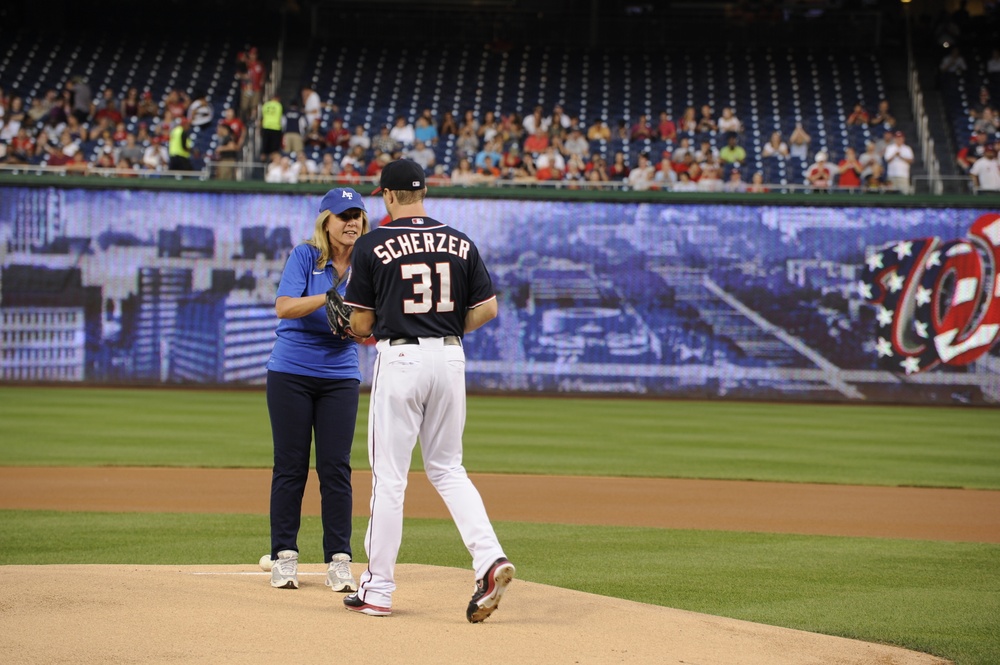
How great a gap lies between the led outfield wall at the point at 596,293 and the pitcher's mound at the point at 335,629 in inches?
665

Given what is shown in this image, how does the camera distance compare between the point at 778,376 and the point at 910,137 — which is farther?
the point at 910,137

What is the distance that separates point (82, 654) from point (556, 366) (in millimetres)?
18700

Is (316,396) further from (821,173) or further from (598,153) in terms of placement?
(598,153)

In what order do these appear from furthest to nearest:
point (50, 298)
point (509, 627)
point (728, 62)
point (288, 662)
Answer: point (728, 62) < point (50, 298) < point (509, 627) < point (288, 662)

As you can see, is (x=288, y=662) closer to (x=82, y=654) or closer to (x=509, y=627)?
(x=82, y=654)

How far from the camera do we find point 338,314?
552cm

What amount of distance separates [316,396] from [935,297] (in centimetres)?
1864

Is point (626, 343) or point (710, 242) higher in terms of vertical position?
point (710, 242)

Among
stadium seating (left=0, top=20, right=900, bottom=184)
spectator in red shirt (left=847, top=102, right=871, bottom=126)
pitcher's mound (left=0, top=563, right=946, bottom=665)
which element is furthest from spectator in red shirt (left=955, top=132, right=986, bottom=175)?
pitcher's mound (left=0, top=563, right=946, bottom=665)

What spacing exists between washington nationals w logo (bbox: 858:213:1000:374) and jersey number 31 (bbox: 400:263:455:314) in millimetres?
18711

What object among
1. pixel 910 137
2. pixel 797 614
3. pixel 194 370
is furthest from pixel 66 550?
pixel 910 137

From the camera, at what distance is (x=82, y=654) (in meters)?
4.39

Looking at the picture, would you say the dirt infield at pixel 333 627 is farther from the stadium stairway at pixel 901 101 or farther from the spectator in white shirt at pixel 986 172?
the stadium stairway at pixel 901 101

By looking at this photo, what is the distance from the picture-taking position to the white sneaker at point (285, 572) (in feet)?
19.1
